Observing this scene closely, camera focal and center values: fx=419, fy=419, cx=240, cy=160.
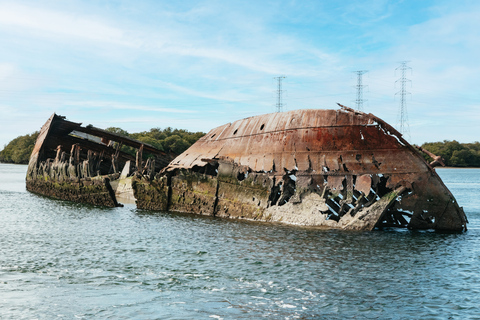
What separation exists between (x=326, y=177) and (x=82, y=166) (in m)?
17.1

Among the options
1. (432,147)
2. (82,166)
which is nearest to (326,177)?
(82,166)

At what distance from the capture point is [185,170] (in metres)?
19.8

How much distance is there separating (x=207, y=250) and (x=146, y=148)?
791 inches

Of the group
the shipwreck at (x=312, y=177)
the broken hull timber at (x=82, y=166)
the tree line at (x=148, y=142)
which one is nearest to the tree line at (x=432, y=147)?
the tree line at (x=148, y=142)

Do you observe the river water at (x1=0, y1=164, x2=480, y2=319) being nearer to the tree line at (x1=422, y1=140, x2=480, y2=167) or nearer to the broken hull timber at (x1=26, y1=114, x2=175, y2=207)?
the broken hull timber at (x1=26, y1=114, x2=175, y2=207)

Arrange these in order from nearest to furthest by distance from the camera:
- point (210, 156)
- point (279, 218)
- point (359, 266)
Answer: point (359, 266), point (279, 218), point (210, 156)

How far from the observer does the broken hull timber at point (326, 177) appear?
14477 mm

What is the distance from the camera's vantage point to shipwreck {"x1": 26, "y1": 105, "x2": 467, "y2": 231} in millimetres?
14516

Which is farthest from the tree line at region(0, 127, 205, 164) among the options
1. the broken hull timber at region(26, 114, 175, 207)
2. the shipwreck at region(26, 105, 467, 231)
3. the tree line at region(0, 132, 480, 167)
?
the shipwreck at region(26, 105, 467, 231)

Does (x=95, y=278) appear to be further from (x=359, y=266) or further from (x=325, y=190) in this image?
(x=325, y=190)

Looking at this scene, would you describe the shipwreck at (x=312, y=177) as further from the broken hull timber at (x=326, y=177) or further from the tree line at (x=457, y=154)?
the tree line at (x=457, y=154)

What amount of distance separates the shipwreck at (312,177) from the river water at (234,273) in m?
0.81

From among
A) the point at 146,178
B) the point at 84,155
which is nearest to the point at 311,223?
the point at 146,178

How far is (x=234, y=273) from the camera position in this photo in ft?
31.8
